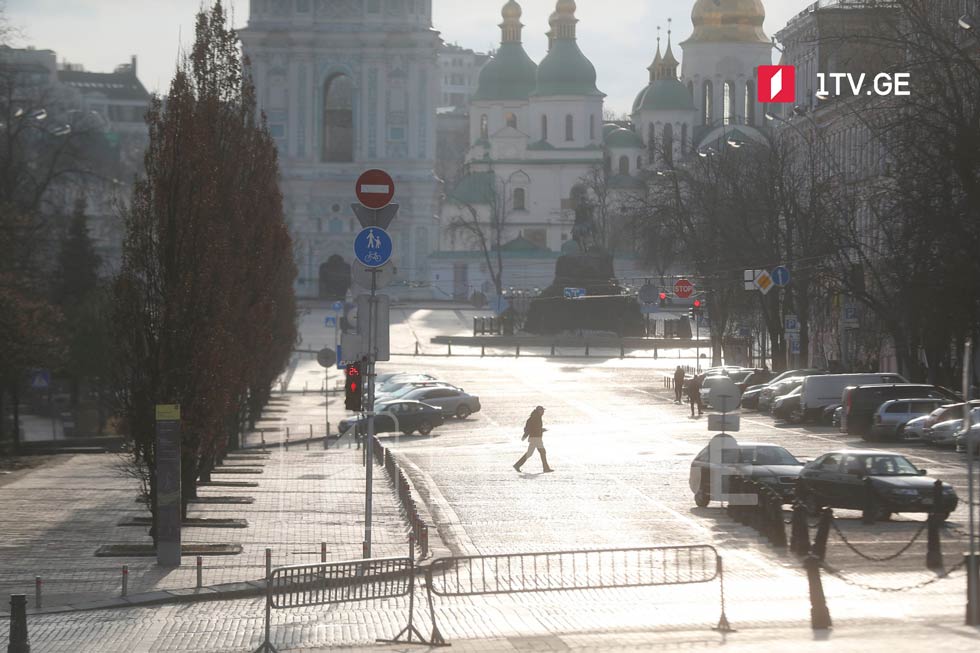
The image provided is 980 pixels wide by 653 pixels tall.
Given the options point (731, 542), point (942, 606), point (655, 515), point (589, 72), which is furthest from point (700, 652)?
point (589, 72)

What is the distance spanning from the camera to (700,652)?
1681 cm

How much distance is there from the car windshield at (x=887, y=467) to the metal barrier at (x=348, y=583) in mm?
9053

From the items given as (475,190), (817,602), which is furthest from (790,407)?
(475,190)

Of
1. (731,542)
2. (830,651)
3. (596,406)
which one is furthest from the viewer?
(596,406)

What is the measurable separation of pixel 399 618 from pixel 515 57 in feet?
520

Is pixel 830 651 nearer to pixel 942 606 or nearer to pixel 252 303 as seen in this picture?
pixel 942 606

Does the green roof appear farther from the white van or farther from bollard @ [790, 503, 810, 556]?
bollard @ [790, 503, 810, 556]

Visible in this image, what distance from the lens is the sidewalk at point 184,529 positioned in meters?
23.4

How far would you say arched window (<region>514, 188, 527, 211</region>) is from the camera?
167 metres

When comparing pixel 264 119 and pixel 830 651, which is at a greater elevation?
pixel 264 119

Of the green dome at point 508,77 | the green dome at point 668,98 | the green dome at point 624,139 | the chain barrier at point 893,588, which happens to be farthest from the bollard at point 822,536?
the green dome at point 508,77

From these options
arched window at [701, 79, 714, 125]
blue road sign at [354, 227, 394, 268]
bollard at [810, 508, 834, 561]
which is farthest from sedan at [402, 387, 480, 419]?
arched window at [701, 79, 714, 125]

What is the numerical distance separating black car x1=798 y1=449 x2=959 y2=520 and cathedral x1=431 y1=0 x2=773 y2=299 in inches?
4951

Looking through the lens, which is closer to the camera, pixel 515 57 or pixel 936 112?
pixel 936 112
